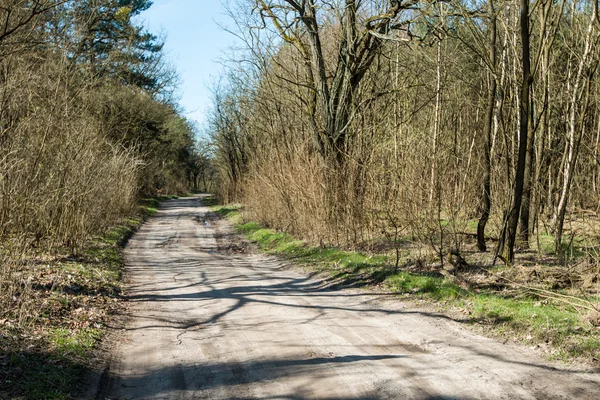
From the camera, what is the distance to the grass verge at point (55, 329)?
18.3 ft

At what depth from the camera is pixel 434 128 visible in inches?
602

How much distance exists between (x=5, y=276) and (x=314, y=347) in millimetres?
4049

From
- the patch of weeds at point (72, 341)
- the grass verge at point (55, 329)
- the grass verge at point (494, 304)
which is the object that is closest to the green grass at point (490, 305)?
the grass verge at point (494, 304)

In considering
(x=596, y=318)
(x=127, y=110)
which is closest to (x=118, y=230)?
(x=127, y=110)

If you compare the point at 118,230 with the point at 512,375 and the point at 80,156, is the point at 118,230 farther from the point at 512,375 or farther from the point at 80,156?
the point at 512,375

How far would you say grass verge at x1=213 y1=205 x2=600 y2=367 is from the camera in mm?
6711

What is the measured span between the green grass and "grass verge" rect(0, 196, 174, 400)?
4.82m

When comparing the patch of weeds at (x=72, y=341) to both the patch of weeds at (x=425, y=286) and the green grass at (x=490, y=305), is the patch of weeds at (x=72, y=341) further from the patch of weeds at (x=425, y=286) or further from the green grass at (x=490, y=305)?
the patch of weeds at (x=425, y=286)

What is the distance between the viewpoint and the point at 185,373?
6.07 meters

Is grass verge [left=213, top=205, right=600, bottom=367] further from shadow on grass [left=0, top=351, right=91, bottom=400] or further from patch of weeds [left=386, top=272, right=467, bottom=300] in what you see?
shadow on grass [left=0, top=351, right=91, bottom=400]

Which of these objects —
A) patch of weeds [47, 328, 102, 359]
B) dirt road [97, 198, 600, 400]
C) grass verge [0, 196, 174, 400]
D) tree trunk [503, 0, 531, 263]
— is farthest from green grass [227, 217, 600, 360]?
patch of weeds [47, 328, 102, 359]

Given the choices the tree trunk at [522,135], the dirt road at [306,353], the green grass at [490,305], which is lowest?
the dirt road at [306,353]

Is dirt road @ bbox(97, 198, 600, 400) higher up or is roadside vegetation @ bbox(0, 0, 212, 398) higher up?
roadside vegetation @ bbox(0, 0, 212, 398)

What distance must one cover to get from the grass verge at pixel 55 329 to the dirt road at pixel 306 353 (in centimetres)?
38
